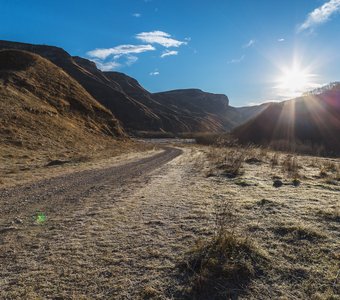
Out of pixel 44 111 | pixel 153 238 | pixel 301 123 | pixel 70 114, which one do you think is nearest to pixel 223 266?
pixel 153 238

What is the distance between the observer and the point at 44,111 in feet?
129

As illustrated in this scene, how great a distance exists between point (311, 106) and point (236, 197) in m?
63.5

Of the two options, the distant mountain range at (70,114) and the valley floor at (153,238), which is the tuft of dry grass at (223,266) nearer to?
the valley floor at (153,238)

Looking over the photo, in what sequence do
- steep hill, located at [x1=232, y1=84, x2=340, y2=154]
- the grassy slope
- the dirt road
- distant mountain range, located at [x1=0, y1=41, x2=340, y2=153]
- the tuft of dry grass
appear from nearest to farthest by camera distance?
the tuft of dry grass → the dirt road → the grassy slope → distant mountain range, located at [x1=0, y1=41, x2=340, y2=153] → steep hill, located at [x1=232, y1=84, x2=340, y2=154]

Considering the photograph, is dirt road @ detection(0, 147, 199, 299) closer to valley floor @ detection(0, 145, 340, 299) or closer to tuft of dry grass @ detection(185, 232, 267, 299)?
valley floor @ detection(0, 145, 340, 299)

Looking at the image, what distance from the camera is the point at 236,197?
32.6ft

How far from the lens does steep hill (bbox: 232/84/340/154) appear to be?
5734cm

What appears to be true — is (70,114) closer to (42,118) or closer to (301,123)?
(42,118)

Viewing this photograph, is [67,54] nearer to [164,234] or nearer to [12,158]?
[12,158]

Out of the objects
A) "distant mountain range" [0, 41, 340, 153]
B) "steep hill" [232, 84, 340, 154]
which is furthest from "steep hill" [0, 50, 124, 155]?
"steep hill" [232, 84, 340, 154]

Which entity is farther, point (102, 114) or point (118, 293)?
point (102, 114)

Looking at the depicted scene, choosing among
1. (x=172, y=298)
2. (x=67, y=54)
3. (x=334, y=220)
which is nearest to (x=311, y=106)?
(x=334, y=220)

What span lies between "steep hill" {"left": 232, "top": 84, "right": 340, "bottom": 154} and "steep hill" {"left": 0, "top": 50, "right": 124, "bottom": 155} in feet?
104

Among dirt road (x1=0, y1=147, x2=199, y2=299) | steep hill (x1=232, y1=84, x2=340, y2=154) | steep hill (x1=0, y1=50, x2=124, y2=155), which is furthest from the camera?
steep hill (x1=232, y1=84, x2=340, y2=154)
